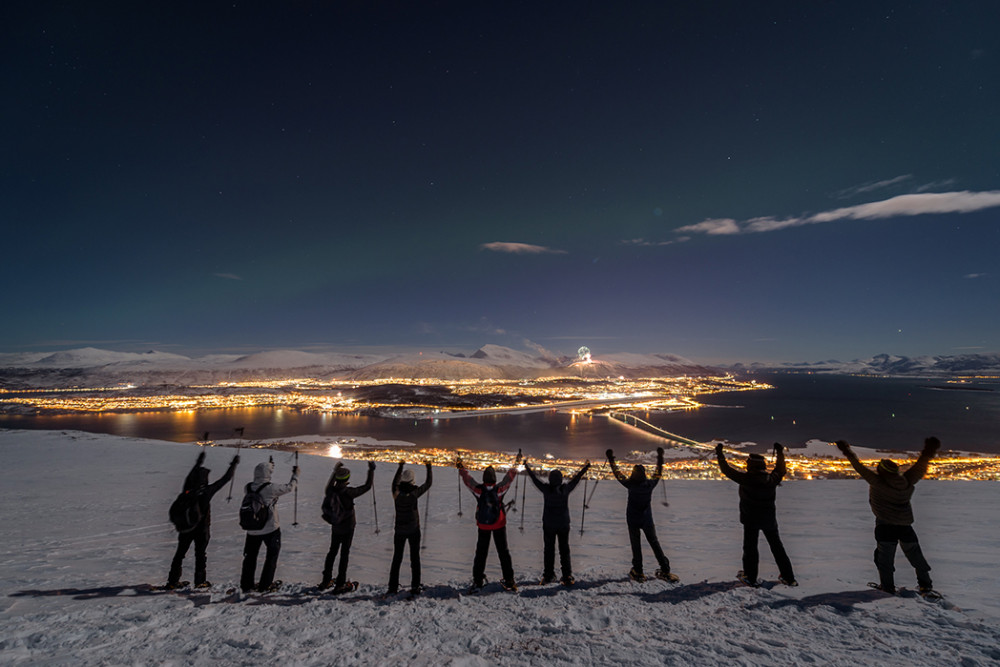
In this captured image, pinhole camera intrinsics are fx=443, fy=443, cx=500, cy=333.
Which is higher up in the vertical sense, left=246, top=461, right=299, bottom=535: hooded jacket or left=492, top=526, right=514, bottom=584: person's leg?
left=246, top=461, right=299, bottom=535: hooded jacket

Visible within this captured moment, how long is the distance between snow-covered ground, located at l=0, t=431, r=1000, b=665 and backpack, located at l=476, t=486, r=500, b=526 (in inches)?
43.5

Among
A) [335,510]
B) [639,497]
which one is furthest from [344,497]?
[639,497]

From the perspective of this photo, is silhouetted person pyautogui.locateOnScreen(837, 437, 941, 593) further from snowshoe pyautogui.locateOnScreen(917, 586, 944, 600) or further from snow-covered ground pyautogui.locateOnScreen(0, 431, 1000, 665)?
snow-covered ground pyautogui.locateOnScreen(0, 431, 1000, 665)

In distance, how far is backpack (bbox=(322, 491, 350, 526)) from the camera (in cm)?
682

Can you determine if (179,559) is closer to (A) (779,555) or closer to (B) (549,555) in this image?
(B) (549,555)

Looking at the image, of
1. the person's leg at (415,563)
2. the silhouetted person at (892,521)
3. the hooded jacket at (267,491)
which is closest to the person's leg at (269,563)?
the hooded jacket at (267,491)

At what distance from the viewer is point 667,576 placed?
7246mm

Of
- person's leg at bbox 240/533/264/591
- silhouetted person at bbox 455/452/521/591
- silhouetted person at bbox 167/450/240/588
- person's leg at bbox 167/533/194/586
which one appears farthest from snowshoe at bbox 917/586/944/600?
person's leg at bbox 167/533/194/586

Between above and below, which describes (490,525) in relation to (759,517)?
below

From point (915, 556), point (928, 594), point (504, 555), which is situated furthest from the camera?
point (504, 555)

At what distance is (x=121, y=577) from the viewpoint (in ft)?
25.2

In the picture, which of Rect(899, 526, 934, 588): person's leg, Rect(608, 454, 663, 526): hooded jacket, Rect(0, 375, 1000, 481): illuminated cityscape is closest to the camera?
Rect(899, 526, 934, 588): person's leg

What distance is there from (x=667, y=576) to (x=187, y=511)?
7.68 metres

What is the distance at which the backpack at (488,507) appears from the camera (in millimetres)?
6988
